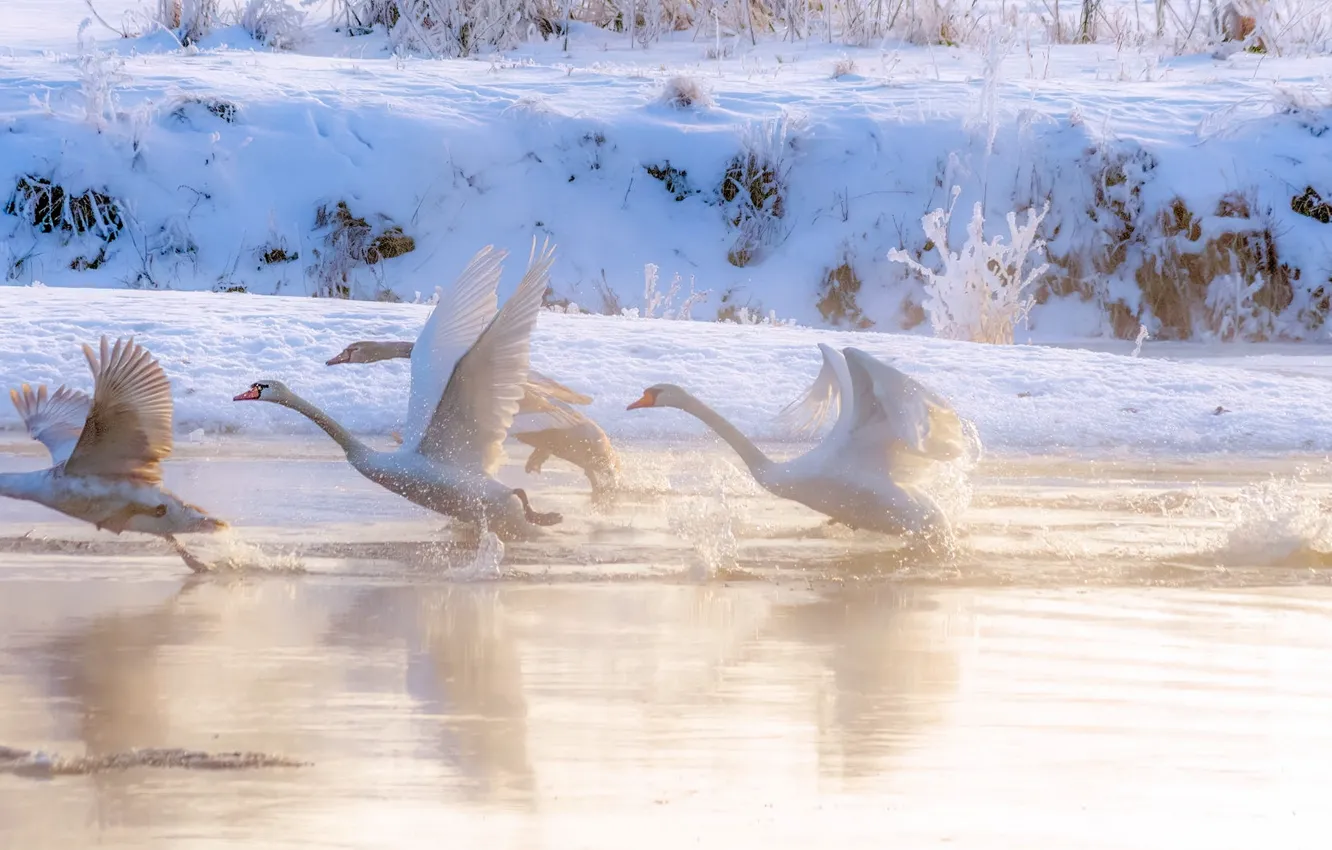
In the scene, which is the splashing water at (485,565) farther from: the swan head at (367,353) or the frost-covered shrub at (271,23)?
the frost-covered shrub at (271,23)

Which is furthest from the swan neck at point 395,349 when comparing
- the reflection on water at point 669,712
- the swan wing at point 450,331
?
the reflection on water at point 669,712

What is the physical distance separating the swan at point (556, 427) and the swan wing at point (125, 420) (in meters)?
2.20

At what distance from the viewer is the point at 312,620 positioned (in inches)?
231

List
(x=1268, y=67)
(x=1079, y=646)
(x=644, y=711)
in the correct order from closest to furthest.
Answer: (x=644, y=711), (x=1079, y=646), (x=1268, y=67)

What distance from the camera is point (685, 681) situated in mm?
5023

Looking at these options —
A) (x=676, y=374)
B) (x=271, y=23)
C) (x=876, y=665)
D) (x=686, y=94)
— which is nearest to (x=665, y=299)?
(x=686, y=94)

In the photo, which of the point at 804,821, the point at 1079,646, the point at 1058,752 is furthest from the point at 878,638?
the point at 804,821

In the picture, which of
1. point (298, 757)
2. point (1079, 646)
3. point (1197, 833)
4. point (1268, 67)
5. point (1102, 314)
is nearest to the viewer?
point (1197, 833)

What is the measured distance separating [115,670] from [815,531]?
12.6 feet

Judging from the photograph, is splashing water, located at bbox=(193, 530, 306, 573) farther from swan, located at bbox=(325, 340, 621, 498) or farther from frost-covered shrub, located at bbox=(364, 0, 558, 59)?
frost-covered shrub, located at bbox=(364, 0, 558, 59)

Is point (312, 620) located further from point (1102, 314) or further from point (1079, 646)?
point (1102, 314)

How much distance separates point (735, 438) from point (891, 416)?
720 mm

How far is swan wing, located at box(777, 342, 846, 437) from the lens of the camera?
8.62 m

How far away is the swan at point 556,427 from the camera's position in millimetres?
8984
